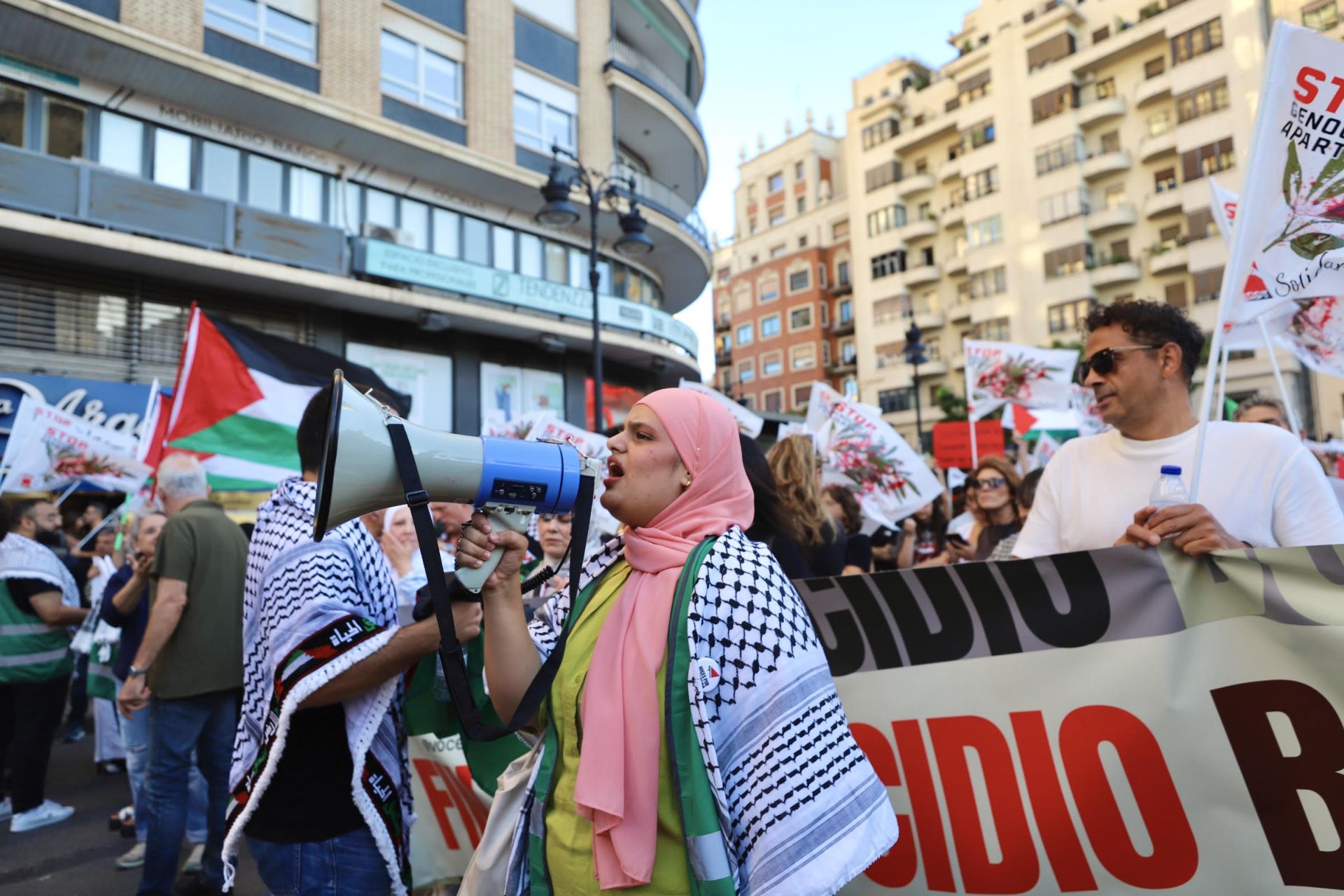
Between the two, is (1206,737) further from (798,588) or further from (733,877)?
(733,877)

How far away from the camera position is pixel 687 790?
→ 60.4 inches

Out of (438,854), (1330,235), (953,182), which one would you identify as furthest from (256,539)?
(953,182)

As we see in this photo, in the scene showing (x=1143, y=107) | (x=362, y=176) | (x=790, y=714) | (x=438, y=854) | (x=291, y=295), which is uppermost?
(x=1143, y=107)

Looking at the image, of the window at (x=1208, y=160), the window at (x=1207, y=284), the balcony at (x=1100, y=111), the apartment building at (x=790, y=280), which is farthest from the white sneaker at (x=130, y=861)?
the apartment building at (x=790, y=280)

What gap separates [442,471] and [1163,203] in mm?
40939

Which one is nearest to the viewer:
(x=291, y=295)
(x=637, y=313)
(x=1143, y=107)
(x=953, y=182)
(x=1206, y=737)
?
(x=1206, y=737)

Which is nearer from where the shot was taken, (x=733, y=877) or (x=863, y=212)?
(x=733, y=877)

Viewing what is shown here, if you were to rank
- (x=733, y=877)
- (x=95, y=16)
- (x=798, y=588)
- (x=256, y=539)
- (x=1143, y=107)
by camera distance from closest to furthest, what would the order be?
(x=733, y=877) < (x=256, y=539) < (x=798, y=588) < (x=95, y=16) < (x=1143, y=107)

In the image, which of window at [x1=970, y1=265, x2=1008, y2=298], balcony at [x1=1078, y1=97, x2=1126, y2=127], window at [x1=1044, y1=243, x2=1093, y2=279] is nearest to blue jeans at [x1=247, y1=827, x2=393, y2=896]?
window at [x1=1044, y1=243, x2=1093, y2=279]

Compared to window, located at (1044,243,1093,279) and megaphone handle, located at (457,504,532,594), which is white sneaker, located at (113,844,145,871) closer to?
megaphone handle, located at (457,504,532,594)

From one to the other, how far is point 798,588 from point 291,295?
16252mm

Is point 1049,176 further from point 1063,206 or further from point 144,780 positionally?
point 144,780

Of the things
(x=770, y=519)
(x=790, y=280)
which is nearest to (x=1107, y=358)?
(x=770, y=519)

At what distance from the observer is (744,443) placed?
304 centimetres
